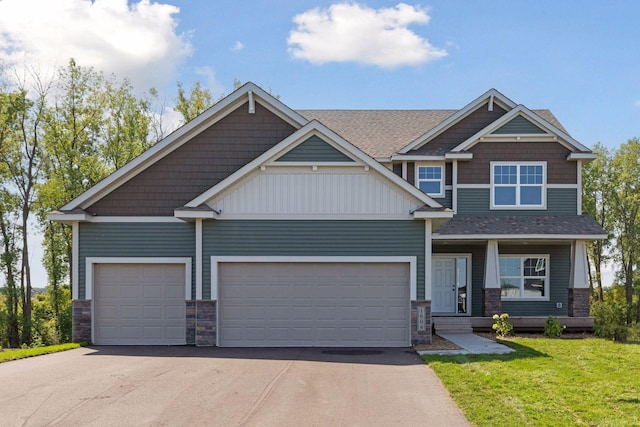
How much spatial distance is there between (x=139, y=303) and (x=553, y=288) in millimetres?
13427

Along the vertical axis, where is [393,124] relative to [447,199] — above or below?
above

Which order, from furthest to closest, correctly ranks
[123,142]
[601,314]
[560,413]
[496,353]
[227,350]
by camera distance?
[123,142], [601,314], [227,350], [496,353], [560,413]

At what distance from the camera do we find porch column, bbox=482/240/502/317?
1777 centimetres

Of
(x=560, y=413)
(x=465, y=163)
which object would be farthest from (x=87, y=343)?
(x=465, y=163)

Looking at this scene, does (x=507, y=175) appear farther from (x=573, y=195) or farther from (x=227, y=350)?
(x=227, y=350)

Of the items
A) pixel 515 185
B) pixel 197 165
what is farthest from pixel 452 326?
pixel 197 165

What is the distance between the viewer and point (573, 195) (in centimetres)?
1864

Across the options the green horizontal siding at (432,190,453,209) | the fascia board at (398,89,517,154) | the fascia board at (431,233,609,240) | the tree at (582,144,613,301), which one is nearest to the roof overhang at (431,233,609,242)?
the fascia board at (431,233,609,240)

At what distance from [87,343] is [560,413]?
11.6 meters

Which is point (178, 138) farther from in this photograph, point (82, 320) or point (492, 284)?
point (492, 284)

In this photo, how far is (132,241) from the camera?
1443 cm

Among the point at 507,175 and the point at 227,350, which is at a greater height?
the point at 507,175

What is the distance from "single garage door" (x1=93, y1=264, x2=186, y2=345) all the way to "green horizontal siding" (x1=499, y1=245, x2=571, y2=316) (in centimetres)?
1105

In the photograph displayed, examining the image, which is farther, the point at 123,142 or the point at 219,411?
the point at 123,142
